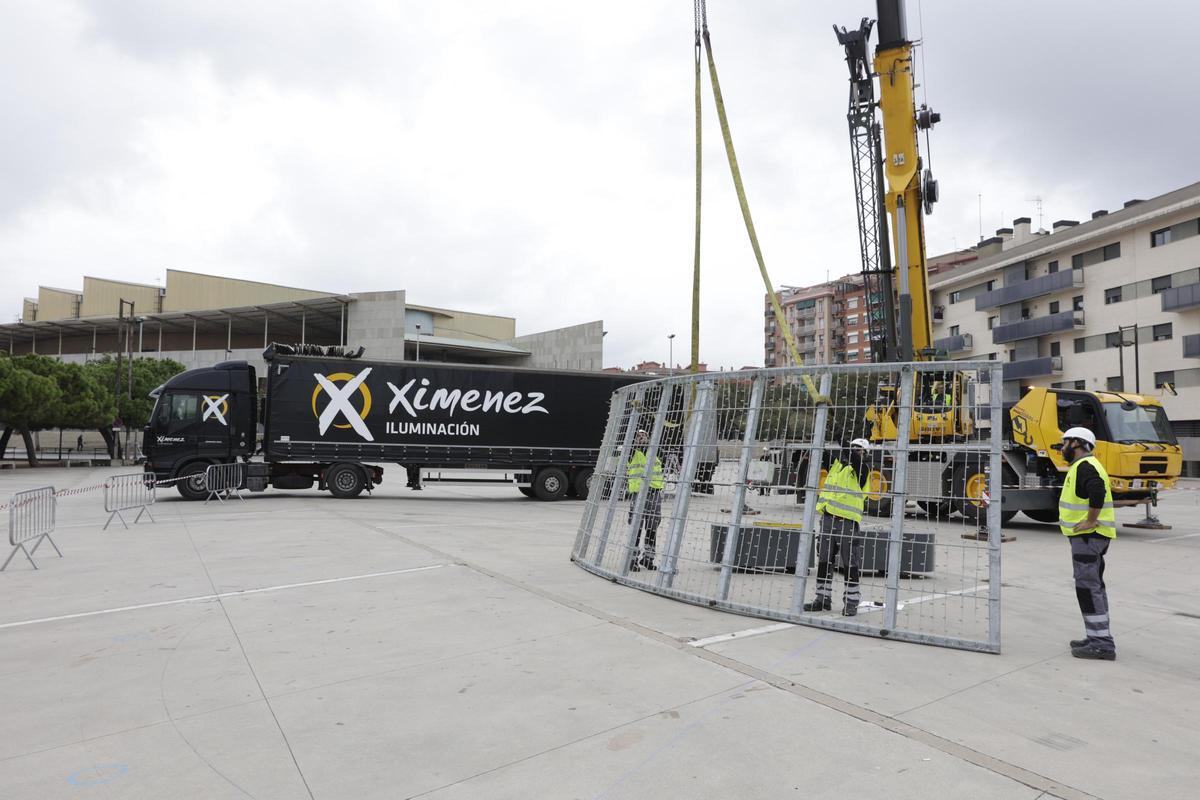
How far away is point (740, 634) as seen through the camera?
589 cm

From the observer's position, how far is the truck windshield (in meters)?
14.2

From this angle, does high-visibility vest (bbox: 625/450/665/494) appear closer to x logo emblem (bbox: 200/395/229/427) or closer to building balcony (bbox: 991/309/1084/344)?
x logo emblem (bbox: 200/395/229/427)

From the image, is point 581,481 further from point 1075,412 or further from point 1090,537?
point 1090,537

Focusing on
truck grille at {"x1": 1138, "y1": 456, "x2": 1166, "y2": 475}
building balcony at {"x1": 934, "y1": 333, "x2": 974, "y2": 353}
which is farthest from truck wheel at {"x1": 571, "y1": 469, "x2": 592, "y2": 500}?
building balcony at {"x1": 934, "y1": 333, "x2": 974, "y2": 353}

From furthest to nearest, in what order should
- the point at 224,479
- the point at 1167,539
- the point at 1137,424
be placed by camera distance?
the point at 224,479
the point at 1137,424
the point at 1167,539

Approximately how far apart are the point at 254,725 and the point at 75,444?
78314mm

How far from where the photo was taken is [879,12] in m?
16.6

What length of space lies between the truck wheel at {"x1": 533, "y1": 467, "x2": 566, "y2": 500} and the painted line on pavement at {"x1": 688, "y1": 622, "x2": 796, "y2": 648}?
14546 millimetres

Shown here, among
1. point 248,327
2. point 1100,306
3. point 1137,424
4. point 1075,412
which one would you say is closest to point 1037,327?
point 1100,306

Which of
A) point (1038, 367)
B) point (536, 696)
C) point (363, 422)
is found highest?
point (1038, 367)

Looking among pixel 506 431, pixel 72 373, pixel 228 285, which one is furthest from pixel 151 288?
pixel 506 431

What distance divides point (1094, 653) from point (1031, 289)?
49.8 meters

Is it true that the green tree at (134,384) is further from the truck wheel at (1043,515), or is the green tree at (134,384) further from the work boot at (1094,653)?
the work boot at (1094,653)

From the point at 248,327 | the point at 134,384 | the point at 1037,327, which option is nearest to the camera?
the point at 1037,327
